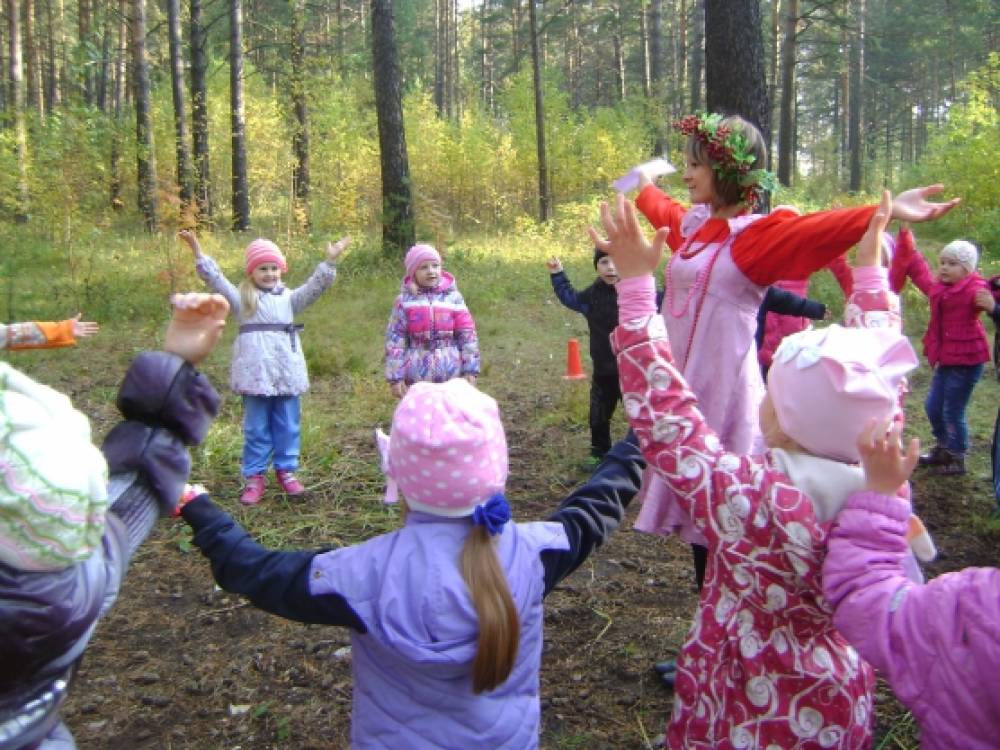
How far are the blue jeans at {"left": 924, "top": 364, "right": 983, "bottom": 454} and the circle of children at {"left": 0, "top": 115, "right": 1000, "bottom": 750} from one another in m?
4.28

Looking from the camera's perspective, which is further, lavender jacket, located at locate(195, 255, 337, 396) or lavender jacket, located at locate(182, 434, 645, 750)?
lavender jacket, located at locate(195, 255, 337, 396)

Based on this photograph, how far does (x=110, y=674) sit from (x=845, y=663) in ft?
10.4

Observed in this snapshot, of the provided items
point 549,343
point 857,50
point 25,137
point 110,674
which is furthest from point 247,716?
point 857,50

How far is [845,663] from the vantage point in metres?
1.95

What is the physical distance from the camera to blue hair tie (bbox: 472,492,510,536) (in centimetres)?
182

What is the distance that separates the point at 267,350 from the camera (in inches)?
213

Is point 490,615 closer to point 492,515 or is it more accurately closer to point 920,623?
point 492,515

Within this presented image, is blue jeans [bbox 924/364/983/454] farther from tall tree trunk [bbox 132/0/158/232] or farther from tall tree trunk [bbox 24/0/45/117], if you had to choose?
tall tree trunk [bbox 24/0/45/117]

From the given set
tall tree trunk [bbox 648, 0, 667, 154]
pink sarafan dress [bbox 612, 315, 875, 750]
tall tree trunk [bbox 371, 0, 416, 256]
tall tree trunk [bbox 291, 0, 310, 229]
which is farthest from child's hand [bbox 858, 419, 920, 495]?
tall tree trunk [bbox 648, 0, 667, 154]

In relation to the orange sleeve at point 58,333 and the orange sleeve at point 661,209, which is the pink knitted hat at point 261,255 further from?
the orange sleeve at point 661,209

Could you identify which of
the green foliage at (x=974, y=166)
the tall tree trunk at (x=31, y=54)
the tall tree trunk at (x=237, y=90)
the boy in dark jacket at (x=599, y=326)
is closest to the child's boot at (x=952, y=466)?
the boy in dark jacket at (x=599, y=326)

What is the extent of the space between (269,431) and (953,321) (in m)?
5.15

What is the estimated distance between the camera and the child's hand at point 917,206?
275 cm

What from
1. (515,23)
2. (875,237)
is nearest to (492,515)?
(875,237)
